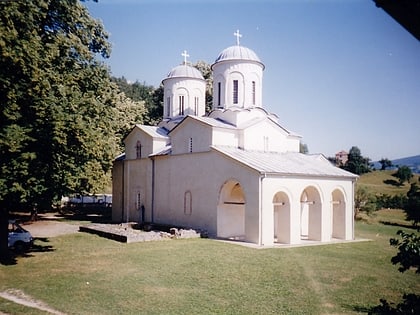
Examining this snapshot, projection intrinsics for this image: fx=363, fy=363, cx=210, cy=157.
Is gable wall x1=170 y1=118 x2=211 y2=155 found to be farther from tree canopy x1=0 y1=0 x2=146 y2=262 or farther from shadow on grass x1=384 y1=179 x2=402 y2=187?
shadow on grass x1=384 y1=179 x2=402 y2=187

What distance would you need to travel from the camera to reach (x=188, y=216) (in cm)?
2528

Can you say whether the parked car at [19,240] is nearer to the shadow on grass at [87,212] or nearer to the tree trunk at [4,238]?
the tree trunk at [4,238]

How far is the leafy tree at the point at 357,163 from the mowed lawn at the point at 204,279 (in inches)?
1594

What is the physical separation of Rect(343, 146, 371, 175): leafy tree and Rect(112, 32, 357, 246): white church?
110 feet

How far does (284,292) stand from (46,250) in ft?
43.0

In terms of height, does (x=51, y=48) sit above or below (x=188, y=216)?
above

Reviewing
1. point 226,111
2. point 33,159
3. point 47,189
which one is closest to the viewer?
point 33,159

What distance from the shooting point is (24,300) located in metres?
10.7

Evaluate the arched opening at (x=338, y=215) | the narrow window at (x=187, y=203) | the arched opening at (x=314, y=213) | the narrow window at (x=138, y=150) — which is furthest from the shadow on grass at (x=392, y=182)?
the narrow window at (x=138, y=150)

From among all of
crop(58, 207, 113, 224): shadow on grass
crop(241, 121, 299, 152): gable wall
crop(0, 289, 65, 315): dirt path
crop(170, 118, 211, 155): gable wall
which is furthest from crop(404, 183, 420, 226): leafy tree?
crop(58, 207, 113, 224): shadow on grass

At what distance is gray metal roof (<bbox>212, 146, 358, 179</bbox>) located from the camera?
2125 cm

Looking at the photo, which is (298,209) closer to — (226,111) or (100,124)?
(226,111)

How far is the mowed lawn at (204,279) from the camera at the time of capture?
1020cm

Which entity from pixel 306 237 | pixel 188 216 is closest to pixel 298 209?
pixel 306 237
